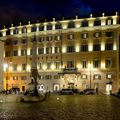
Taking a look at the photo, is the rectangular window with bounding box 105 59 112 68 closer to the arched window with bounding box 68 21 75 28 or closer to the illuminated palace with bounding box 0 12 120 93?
the illuminated palace with bounding box 0 12 120 93

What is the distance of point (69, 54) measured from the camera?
93812 mm

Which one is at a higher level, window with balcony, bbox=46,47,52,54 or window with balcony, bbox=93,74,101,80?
window with balcony, bbox=46,47,52,54

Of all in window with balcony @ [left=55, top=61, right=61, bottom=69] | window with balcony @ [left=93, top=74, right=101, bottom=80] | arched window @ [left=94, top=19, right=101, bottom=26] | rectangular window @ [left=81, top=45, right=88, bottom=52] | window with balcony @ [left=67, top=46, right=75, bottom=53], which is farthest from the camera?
window with balcony @ [left=55, top=61, right=61, bottom=69]

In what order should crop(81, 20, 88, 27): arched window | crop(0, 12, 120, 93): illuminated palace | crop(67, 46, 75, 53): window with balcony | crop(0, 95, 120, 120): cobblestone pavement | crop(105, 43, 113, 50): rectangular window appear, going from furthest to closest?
crop(67, 46, 75, 53): window with balcony
crop(81, 20, 88, 27): arched window
crop(0, 12, 120, 93): illuminated palace
crop(105, 43, 113, 50): rectangular window
crop(0, 95, 120, 120): cobblestone pavement

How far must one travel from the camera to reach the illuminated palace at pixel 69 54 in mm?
89625

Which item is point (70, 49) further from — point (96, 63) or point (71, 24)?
point (96, 63)

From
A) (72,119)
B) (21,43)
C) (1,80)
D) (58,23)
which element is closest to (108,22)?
(58,23)

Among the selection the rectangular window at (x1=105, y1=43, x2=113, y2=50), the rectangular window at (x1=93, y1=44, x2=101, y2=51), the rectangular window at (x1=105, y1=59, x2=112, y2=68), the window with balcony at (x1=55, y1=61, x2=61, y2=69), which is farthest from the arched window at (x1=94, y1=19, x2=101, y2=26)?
the window with balcony at (x1=55, y1=61, x2=61, y2=69)

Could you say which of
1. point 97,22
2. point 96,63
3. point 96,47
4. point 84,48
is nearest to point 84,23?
point 97,22

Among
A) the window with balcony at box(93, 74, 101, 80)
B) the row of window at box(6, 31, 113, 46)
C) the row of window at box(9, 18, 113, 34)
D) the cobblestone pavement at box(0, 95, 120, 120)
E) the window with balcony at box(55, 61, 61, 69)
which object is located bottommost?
the cobblestone pavement at box(0, 95, 120, 120)

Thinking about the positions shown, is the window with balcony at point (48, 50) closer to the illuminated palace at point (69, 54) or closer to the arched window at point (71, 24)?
the illuminated palace at point (69, 54)

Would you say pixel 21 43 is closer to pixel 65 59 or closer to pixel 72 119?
pixel 65 59

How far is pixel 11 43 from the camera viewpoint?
103 metres

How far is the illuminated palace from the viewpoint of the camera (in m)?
89.6
